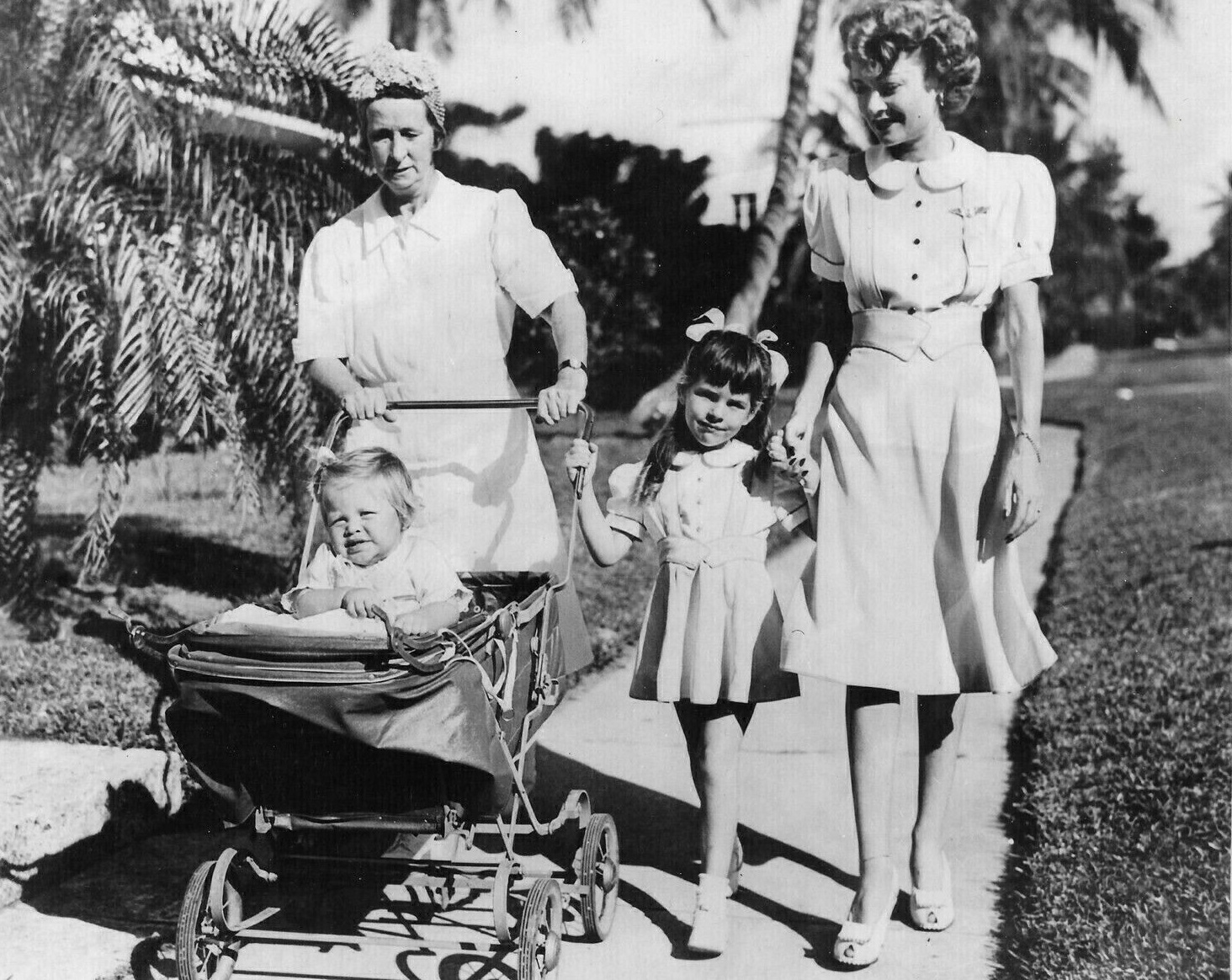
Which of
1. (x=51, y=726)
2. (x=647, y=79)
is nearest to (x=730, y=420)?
(x=647, y=79)

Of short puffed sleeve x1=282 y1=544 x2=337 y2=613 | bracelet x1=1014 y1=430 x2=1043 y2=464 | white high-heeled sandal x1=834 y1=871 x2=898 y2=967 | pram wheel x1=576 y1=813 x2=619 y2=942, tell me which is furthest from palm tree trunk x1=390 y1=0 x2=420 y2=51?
white high-heeled sandal x1=834 y1=871 x2=898 y2=967

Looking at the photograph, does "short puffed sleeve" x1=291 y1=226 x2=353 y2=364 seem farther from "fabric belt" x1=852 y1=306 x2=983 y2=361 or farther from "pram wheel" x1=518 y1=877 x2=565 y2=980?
"pram wheel" x1=518 y1=877 x2=565 y2=980

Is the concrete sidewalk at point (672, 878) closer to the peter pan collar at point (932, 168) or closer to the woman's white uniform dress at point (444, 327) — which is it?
the woman's white uniform dress at point (444, 327)

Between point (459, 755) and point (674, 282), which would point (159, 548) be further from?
point (459, 755)

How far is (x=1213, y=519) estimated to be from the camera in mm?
9000

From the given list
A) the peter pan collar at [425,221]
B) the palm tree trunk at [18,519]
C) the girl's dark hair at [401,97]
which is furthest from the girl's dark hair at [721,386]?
the palm tree trunk at [18,519]

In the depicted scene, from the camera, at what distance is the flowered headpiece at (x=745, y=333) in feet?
10.9


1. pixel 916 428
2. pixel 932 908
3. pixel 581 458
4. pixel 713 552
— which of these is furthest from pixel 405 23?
pixel 932 908

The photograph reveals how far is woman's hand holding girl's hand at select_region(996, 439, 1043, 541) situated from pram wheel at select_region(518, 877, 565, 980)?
1.34m

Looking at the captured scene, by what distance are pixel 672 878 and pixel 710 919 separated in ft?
1.57

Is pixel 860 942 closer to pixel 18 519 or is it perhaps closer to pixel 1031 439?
pixel 1031 439

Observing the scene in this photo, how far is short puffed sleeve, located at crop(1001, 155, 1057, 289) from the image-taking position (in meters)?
3.12

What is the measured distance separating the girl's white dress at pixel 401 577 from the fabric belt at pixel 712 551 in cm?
53

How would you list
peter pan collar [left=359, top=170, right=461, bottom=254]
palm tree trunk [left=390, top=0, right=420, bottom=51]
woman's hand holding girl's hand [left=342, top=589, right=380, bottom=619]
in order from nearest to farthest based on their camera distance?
woman's hand holding girl's hand [left=342, top=589, right=380, bottom=619], peter pan collar [left=359, top=170, right=461, bottom=254], palm tree trunk [left=390, top=0, right=420, bottom=51]
